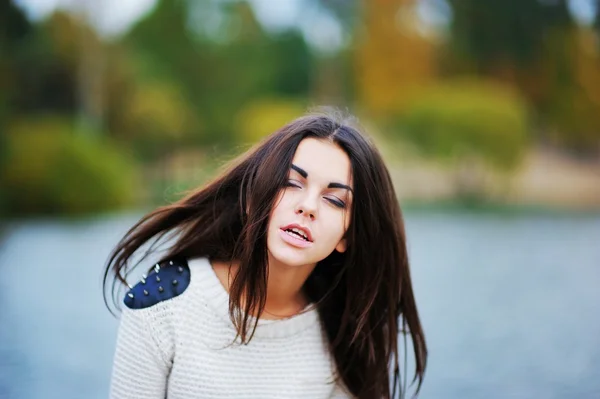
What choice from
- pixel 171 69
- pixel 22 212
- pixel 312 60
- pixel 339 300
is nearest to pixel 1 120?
pixel 22 212

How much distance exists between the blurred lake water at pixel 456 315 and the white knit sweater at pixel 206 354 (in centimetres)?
91

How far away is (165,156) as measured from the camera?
14.8m

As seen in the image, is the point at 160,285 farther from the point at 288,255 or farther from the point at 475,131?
the point at 475,131

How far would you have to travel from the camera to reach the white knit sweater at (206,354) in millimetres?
1715

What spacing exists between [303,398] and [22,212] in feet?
33.4

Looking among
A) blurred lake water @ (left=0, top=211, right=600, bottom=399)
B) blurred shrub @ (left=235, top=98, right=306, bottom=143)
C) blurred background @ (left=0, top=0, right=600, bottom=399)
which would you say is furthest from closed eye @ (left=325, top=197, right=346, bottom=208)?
blurred shrub @ (left=235, top=98, right=306, bottom=143)

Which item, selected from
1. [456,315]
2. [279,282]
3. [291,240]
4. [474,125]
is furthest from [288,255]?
[474,125]

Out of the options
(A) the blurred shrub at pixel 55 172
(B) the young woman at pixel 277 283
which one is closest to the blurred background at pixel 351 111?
(A) the blurred shrub at pixel 55 172

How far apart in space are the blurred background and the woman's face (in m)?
3.85

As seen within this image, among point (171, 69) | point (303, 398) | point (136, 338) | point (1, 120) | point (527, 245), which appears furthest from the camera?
point (171, 69)

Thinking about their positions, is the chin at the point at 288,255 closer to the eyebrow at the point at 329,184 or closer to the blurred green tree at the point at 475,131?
the eyebrow at the point at 329,184

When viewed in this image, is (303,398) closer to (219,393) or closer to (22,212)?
(219,393)

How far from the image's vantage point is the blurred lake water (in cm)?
357

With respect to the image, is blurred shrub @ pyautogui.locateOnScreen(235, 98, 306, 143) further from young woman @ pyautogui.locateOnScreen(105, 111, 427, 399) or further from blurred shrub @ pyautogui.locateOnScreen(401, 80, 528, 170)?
young woman @ pyautogui.locateOnScreen(105, 111, 427, 399)
